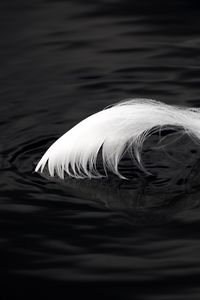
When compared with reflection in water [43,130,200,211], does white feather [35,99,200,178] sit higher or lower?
higher

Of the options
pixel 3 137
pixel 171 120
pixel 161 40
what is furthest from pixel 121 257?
pixel 161 40

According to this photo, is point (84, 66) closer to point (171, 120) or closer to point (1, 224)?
point (171, 120)

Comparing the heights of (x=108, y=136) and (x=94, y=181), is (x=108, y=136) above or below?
above

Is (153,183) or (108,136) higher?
(108,136)

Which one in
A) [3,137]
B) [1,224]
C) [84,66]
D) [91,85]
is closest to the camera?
[1,224]
